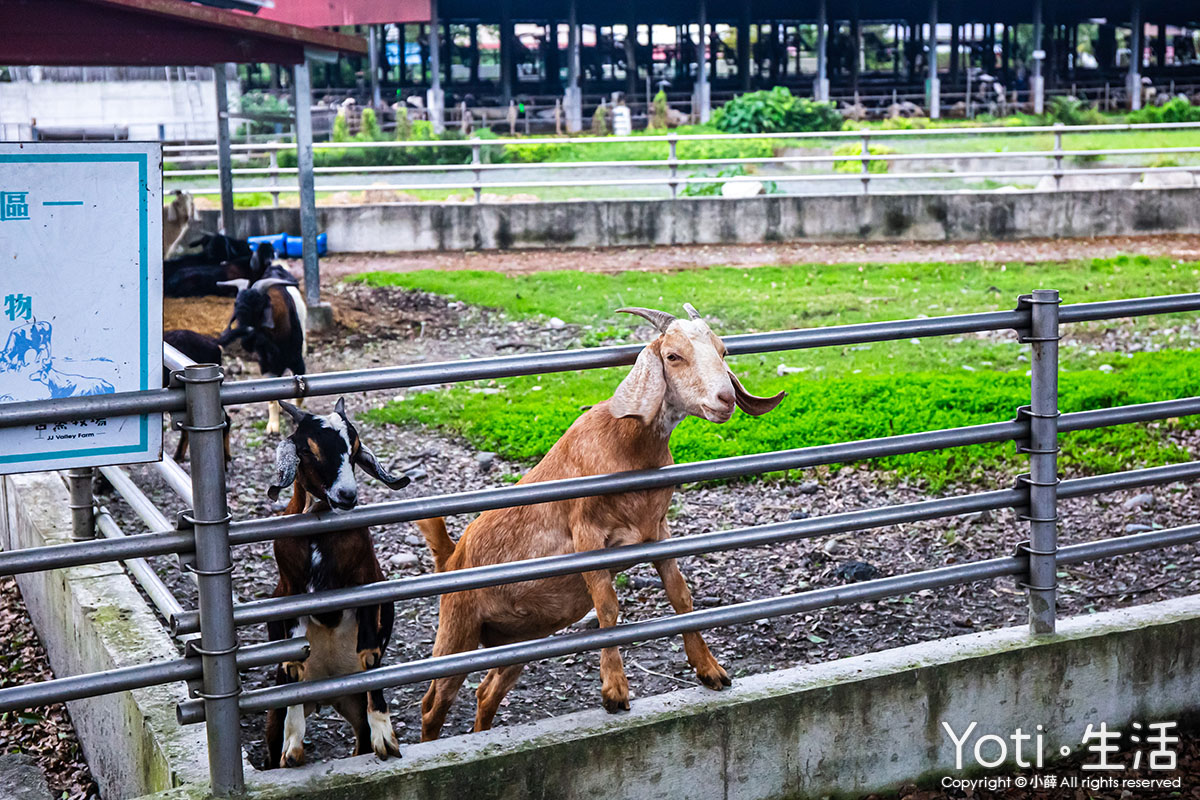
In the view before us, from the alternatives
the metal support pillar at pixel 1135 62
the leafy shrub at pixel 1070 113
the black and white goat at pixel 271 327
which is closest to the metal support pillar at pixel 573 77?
the leafy shrub at pixel 1070 113

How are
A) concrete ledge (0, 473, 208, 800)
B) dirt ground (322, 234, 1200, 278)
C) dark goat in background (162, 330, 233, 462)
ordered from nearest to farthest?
concrete ledge (0, 473, 208, 800)
dark goat in background (162, 330, 233, 462)
dirt ground (322, 234, 1200, 278)

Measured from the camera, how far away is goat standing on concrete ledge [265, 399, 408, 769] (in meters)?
3.20

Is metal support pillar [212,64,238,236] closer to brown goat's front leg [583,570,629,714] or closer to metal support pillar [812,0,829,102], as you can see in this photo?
brown goat's front leg [583,570,629,714]

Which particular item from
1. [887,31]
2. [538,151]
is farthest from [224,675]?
[887,31]

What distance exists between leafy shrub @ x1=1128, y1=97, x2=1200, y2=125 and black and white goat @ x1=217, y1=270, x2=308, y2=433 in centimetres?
2798

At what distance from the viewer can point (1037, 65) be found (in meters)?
33.9

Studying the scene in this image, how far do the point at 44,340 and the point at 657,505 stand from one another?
64.1 inches

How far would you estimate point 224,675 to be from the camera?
297 cm

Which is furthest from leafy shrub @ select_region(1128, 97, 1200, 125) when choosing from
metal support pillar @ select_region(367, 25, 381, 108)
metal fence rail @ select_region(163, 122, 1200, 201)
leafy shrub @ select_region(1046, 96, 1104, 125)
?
metal support pillar @ select_region(367, 25, 381, 108)

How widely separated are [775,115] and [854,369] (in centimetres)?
2274

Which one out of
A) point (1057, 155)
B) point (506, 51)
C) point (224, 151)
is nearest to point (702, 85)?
point (506, 51)

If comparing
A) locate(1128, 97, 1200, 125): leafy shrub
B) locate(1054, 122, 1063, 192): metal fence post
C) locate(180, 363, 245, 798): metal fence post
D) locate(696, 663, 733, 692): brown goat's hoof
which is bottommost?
locate(696, 663, 733, 692): brown goat's hoof

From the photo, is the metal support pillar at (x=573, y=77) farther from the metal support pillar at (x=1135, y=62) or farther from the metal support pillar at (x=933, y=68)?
the metal support pillar at (x=1135, y=62)

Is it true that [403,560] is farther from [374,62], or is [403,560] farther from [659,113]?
[374,62]
